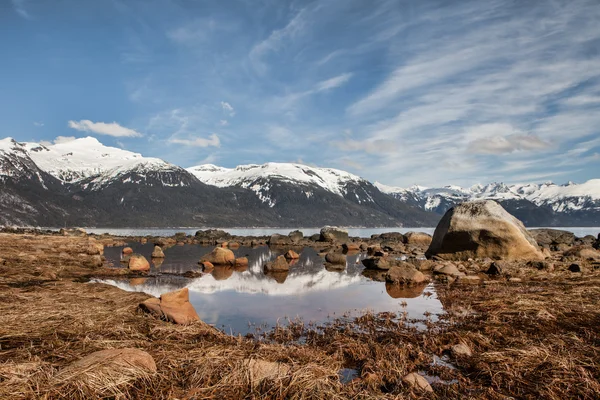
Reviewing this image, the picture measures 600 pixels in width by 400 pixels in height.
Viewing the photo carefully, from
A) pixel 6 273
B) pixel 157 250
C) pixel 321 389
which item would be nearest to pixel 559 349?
pixel 321 389

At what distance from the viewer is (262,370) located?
5.79 m

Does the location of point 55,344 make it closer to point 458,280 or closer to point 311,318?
point 311,318

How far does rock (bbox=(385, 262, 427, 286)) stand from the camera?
1898 cm

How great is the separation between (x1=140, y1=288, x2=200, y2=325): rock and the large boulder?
22.6m

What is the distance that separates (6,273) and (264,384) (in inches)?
698

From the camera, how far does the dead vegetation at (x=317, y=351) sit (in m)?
5.26

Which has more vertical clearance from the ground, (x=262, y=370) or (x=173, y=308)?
(x=262, y=370)

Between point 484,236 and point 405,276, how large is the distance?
11009 mm

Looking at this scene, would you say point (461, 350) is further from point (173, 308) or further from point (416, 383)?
point (173, 308)

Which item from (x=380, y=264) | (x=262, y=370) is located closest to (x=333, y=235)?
(x=380, y=264)

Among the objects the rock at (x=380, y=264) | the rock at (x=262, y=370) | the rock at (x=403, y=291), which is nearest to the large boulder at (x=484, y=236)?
the rock at (x=380, y=264)

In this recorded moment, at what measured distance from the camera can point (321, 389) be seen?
5281mm

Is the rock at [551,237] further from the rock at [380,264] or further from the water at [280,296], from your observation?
the water at [280,296]

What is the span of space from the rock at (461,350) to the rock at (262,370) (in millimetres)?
3887
